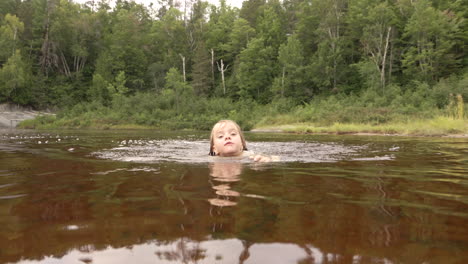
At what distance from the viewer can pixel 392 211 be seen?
5.62ft

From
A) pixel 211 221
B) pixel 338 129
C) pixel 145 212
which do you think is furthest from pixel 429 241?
pixel 338 129

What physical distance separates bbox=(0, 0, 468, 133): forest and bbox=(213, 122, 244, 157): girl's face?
1180cm

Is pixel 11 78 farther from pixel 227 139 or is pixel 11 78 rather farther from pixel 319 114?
pixel 227 139

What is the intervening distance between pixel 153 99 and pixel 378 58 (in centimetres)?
2320

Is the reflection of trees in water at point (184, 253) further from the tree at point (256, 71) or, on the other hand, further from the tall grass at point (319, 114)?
the tree at point (256, 71)

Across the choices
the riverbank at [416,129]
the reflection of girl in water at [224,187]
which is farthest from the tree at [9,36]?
the reflection of girl in water at [224,187]

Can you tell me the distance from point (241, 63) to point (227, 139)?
33.5 meters

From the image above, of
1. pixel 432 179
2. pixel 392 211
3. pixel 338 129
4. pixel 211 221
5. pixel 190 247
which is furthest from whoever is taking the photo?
pixel 338 129

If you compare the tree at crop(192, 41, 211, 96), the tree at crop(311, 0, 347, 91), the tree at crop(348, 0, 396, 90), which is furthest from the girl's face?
the tree at crop(192, 41, 211, 96)

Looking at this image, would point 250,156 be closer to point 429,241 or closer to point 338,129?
point 429,241

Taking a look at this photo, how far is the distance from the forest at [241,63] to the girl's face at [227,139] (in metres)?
11.8

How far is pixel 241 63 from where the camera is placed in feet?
122

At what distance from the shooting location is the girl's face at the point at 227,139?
15.5 ft

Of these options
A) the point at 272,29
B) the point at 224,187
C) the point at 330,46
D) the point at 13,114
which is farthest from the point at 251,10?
the point at 224,187
